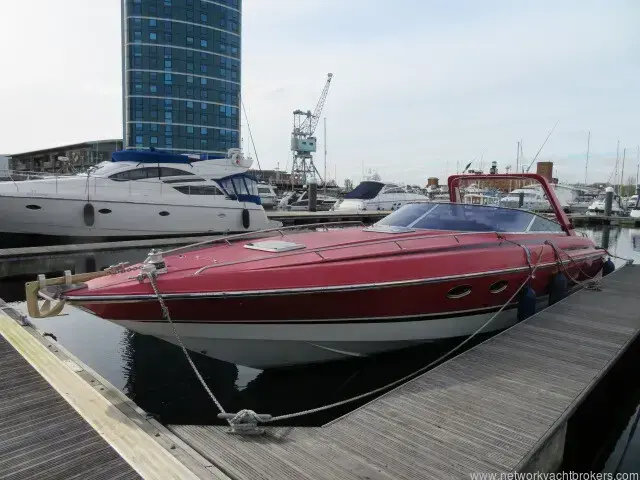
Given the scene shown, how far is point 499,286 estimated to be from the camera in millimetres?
5555

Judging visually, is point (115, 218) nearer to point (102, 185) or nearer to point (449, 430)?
point (102, 185)

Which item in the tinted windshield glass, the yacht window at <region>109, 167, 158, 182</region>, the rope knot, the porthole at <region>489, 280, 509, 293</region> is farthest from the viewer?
→ the tinted windshield glass

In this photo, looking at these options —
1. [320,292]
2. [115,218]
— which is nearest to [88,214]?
[115,218]

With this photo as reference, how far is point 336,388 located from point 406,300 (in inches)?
48.9

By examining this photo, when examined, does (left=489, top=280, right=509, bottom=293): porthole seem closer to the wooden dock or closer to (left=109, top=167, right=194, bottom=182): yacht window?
the wooden dock

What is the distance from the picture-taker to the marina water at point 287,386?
4301mm

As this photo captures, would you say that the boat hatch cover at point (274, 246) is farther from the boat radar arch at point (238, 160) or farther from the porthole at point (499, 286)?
the boat radar arch at point (238, 160)

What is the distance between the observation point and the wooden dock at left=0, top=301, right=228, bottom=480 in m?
2.62

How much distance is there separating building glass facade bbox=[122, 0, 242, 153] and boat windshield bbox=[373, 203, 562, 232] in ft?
128

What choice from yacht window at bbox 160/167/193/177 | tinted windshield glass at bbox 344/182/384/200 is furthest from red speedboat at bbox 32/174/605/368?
tinted windshield glass at bbox 344/182/384/200

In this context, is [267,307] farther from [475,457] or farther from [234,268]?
[475,457]

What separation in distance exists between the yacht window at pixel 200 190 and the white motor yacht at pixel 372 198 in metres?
11.0

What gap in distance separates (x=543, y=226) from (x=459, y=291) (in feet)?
9.56

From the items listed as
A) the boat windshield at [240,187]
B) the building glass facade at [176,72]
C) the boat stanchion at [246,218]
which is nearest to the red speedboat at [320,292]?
the boat stanchion at [246,218]
